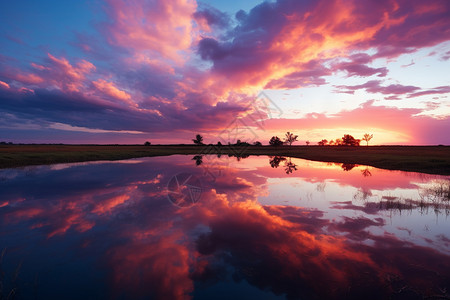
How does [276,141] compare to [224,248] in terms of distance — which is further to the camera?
[276,141]

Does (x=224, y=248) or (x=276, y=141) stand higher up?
(x=276, y=141)

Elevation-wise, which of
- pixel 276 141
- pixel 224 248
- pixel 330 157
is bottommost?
pixel 224 248

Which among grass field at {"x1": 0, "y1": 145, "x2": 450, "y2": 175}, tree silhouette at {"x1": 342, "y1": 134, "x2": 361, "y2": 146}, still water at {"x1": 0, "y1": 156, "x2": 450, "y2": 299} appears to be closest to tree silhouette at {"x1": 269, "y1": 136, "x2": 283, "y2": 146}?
tree silhouette at {"x1": 342, "y1": 134, "x2": 361, "y2": 146}

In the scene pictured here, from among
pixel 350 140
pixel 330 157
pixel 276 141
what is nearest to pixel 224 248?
pixel 330 157

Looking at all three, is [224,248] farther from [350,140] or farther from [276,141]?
[350,140]

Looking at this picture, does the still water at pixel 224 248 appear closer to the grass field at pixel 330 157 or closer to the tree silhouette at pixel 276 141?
the grass field at pixel 330 157

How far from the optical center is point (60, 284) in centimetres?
593

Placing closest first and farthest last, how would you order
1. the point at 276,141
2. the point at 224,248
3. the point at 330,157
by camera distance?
the point at 224,248 < the point at 330,157 < the point at 276,141

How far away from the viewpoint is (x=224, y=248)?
8.11 m

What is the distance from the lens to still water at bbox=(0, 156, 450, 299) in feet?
19.0

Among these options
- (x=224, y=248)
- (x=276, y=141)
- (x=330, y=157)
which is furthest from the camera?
(x=276, y=141)

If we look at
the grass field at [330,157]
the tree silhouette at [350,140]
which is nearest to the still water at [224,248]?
the grass field at [330,157]

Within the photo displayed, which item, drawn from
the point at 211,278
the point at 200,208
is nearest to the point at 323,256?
the point at 211,278

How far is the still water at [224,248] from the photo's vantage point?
228 inches
